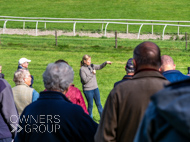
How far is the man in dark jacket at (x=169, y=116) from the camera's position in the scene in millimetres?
1582

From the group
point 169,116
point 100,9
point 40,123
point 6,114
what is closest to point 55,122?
point 40,123

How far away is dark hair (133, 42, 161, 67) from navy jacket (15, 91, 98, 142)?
2.34 feet

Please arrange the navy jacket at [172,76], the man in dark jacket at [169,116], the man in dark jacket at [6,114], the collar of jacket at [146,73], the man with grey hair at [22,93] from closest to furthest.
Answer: the man in dark jacket at [169,116]
the collar of jacket at [146,73]
the man in dark jacket at [6,114]
the navy jacket at [172,76]
the man with grey hair at [22,93]

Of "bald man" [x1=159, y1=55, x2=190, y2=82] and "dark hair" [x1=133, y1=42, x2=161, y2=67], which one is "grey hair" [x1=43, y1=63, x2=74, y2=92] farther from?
"bald man" [x1=159, y1=55, x2=190, y2=82]

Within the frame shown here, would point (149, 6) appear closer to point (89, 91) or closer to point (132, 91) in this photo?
point (89, 91)

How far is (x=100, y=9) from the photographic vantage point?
42969 millimetres

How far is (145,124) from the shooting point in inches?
71.4

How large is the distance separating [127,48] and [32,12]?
24.3 m

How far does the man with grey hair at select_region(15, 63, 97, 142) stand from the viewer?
341 cm

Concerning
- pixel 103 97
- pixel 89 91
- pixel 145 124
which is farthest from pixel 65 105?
pixel 103 97

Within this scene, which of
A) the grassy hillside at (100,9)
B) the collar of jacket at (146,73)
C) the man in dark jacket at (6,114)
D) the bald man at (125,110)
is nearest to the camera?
the bald man at (125,110)

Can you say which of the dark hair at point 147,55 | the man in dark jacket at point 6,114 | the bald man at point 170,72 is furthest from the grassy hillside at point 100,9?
the dark hair at point 147,55

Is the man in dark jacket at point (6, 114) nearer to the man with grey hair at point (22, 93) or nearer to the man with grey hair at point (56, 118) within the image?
the man with grey hair at point (22, 93)

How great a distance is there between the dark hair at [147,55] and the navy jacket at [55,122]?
71 centimetres
